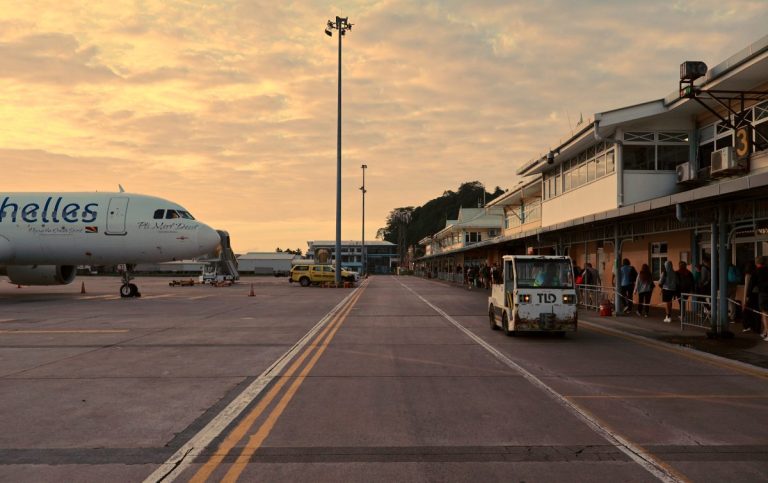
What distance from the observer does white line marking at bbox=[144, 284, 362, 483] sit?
194 inches

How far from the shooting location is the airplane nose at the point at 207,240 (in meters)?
28.1

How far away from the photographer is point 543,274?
46.9ft

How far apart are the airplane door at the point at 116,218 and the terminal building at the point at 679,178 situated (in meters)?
18.9

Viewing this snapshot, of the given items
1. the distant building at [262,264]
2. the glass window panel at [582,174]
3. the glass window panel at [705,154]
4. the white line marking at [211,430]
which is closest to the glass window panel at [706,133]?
the glass window panel at [705,154]

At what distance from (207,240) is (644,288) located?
19233mm

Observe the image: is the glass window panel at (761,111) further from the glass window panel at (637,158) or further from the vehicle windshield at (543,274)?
the vehicle windshield at (543,274)

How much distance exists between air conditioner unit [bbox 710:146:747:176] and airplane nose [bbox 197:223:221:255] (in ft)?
69.5

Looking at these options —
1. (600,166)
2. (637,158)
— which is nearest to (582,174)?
(600,166)

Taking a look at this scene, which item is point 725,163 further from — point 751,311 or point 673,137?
point 751,311

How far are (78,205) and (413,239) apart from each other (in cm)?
15249

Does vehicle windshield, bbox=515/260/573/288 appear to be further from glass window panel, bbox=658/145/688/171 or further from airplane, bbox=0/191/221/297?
airplane, bbox=0/191/221/297

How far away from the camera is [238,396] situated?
A: 25.7 ft

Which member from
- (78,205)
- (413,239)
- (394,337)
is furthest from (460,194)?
(394,337)

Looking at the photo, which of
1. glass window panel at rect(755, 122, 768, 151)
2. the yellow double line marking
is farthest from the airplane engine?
glass window panel at rect(755, 122, 768, 151)
